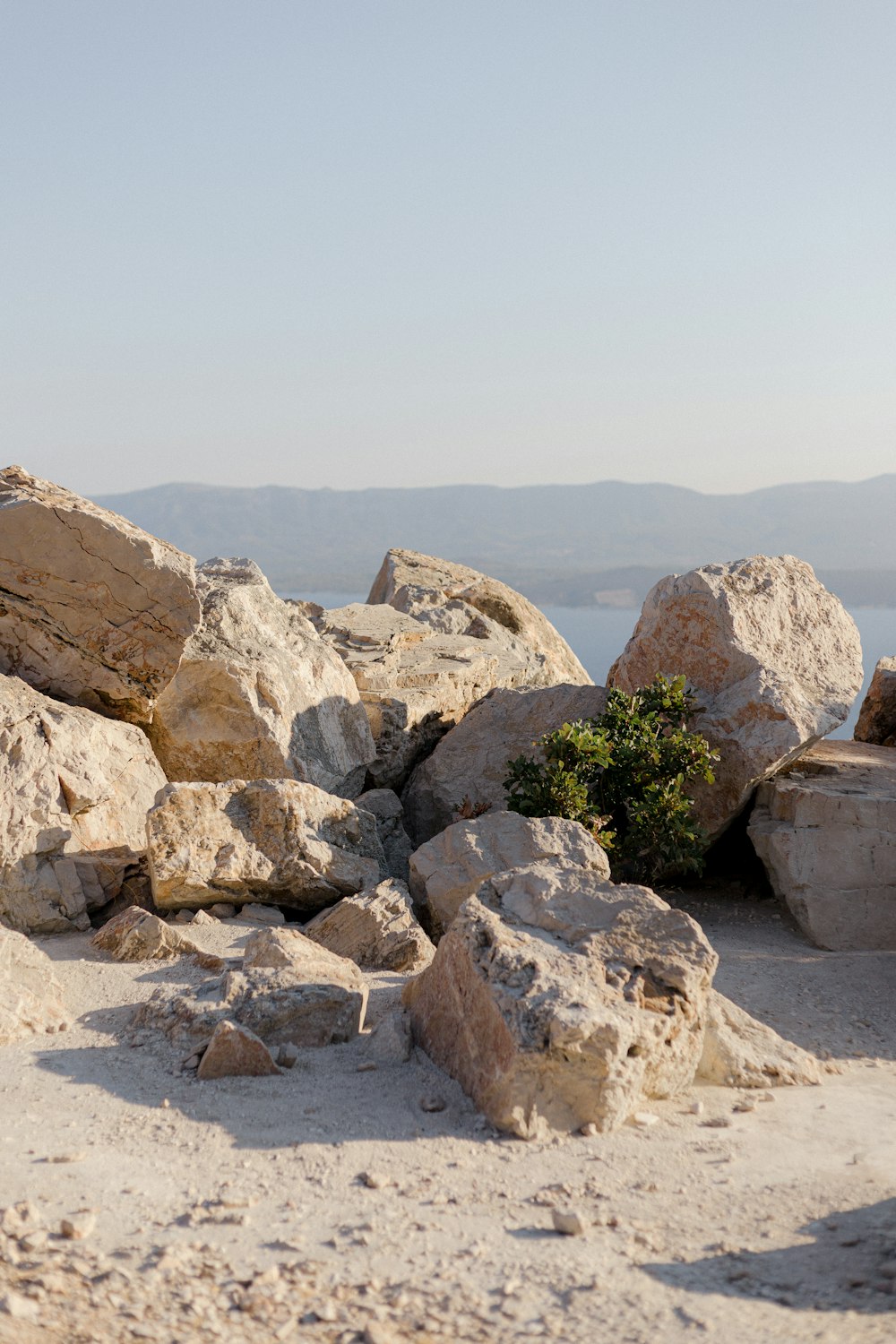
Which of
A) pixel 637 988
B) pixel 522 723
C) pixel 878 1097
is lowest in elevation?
pixel 878 1097

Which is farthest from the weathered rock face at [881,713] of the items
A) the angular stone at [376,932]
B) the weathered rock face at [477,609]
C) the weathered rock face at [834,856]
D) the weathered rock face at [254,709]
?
the angular stone at [376,932]

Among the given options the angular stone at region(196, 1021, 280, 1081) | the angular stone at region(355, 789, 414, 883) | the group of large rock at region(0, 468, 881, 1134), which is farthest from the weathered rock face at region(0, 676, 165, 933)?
the angular stone at region(196, 1021, 280, 1081)

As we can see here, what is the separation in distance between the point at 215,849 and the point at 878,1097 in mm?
4434

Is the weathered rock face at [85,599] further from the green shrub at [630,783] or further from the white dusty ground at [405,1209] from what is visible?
the white dusty ground at [405,1209]

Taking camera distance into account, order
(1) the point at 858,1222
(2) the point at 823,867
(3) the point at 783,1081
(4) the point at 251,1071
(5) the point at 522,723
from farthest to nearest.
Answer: (5) the point at 522,723 → (2) the point at 823,867 → (3) the point at 783,1081 → (4) the point at 251,1071 → (1) the point at 858,1222

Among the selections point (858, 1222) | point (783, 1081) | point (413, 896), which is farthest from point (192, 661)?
point (858, 1222)

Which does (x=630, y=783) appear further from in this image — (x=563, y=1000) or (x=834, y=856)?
(x=563, y=1000)

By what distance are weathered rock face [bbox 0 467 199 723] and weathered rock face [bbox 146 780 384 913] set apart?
133 cm

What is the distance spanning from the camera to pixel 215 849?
305 inches

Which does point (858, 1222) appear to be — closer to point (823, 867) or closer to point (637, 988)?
point (637, 988)

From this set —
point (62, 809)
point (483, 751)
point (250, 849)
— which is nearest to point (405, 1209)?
point (250, 849)

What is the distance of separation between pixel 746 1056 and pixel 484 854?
93.1 inches

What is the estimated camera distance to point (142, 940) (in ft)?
22.9

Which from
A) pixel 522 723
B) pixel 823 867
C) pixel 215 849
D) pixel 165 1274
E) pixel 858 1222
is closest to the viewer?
pixel 165 1274
